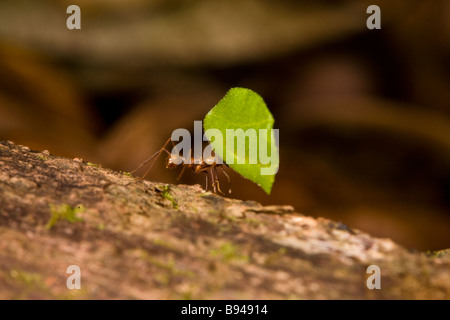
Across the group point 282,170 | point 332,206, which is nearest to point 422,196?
point 332,206

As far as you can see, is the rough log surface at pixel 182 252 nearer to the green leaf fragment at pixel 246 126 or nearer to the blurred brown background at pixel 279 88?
the green leaf fragment at pixel 246 126

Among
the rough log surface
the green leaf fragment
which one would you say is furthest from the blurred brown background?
the rough log surface

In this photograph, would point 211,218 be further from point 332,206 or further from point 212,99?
point 212,99

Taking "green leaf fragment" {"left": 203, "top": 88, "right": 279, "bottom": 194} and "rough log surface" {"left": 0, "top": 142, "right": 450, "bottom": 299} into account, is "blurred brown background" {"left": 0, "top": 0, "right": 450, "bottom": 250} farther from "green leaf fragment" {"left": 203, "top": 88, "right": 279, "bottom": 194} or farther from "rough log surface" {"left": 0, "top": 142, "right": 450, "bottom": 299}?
"rough log surface" {"left": 0, "top": 142, "right": 450, "bottom": 299}

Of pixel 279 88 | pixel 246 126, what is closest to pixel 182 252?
pixel 246 126

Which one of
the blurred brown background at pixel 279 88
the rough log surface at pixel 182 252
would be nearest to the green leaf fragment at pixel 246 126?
the rough log surface at pixel 182 252

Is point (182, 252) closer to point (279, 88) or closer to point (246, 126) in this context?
point (246, 126)
